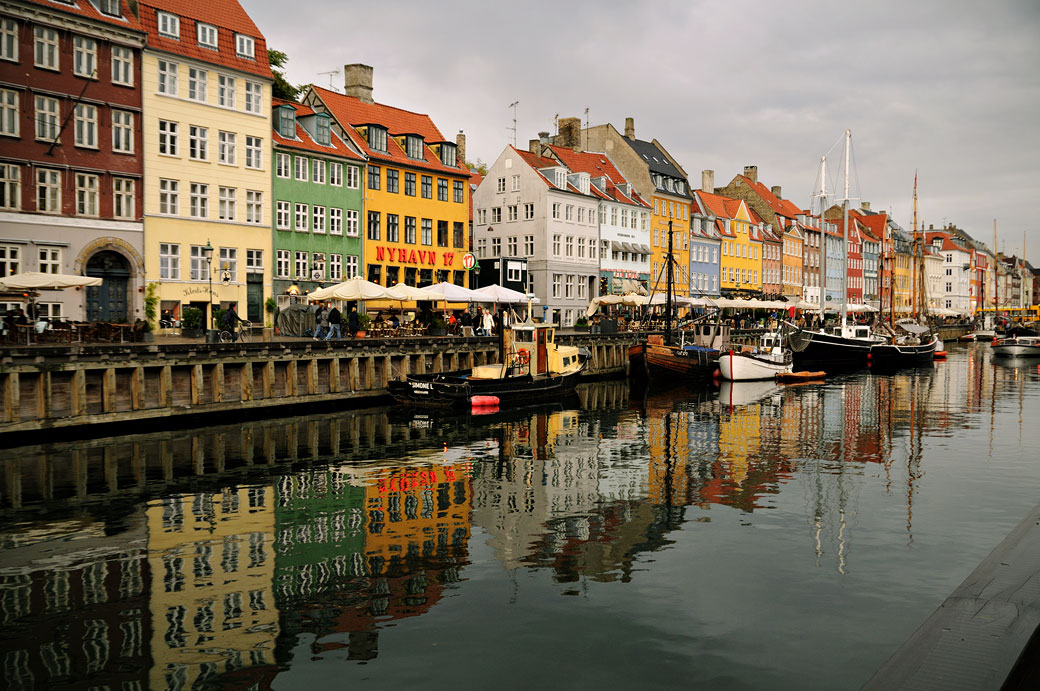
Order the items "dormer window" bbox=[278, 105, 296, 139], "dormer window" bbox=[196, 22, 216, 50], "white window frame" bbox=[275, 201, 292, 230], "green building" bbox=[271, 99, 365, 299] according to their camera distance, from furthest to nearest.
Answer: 1. "dormer window" bbox=[278, 105, 296, 139]
2. "green building" bbox=[271, 99, 365, 299]
3. "white window frame" bbox=[275, 201, 292, 230]
4. "dormer window" bbox=[196, 22, 216, 50]

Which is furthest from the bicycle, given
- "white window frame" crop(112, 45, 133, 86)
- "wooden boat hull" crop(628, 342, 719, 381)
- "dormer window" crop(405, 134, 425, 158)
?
"wooden boat hull" crop(628, 342, 719, 381)

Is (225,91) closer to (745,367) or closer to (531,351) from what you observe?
(531,351)

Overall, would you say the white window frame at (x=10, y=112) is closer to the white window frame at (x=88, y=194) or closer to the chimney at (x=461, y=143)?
the white window frame at (x=88, y=194)

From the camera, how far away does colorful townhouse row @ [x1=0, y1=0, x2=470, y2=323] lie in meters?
36.6

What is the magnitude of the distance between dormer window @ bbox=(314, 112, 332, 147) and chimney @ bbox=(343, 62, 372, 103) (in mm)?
7117

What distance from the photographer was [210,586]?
42.1 ft

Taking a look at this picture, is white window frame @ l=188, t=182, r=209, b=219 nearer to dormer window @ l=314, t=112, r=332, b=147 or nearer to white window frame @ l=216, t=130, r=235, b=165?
white window frame @ l=216, t=130, r=235, b=165

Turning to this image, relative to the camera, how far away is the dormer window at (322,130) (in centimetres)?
5103

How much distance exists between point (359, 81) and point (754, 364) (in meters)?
32.5

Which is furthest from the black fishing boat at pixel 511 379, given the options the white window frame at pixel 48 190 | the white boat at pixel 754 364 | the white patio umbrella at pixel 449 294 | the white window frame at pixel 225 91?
the white window frame at pixel 225 91

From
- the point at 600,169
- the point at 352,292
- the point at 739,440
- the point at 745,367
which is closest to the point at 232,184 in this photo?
the point at 352,292

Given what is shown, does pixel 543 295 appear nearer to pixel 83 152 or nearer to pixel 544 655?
pixel 83 152

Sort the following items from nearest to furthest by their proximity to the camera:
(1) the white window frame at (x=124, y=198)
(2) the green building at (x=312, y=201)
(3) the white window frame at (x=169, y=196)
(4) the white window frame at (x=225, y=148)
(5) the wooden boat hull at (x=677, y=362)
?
(1) the white window frame at (x=124, y=198) → (3) the white window frame at (x=169, y=196) → (4) the white window frame at (x=225, y=148) → (5) the wooden boat hull at (x=677, y=362) → (2) the green building at (x=312, y=201)

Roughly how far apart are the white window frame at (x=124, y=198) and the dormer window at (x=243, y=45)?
1043 centimetres
